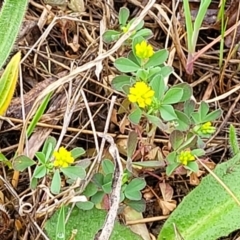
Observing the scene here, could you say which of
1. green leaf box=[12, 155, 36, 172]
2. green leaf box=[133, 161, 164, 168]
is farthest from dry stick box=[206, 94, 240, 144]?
green leaf box=[12, 155, 36, 172]

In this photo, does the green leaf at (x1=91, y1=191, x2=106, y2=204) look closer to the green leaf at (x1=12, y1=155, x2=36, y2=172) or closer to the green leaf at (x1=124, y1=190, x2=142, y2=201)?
the green leaf at (x1=124, y1=190, x2=142, y2=201)

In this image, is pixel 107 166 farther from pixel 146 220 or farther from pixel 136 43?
pixel 136 43

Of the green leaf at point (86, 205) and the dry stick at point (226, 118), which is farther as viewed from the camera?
the dry stick at point (226, 118)

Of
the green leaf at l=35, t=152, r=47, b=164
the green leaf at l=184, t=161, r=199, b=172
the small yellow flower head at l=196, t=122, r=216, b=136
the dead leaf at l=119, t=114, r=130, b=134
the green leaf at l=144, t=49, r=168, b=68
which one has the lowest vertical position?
the dead leaf at l=119, t=114, r=130, b=134

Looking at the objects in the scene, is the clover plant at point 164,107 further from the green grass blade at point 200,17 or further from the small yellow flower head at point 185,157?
the green grass blade at point 200,17

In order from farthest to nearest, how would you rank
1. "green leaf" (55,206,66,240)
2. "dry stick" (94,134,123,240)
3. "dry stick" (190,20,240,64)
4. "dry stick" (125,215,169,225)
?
1. "dry stick" (190,20,240,64)
2. "dry stick" (125,215,169,225)
3. "green leaf" (55,206,66,240)
4. "dry stick" (94,134,123,240)

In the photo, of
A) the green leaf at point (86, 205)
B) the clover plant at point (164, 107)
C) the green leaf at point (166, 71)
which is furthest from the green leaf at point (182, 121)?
the green leaf at point (86, 205)
